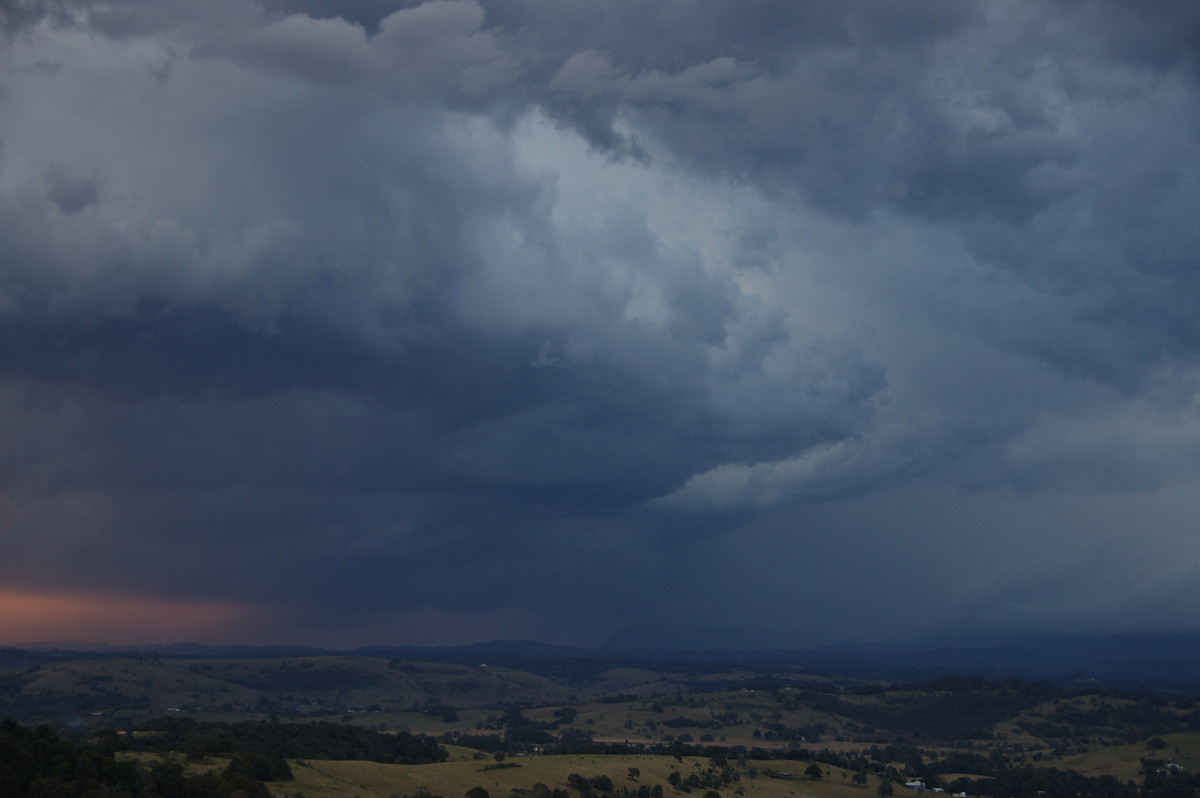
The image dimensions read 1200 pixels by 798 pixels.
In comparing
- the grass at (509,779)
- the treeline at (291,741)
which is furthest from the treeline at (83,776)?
the treeline at (291,741)

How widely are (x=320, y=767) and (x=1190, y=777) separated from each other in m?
162

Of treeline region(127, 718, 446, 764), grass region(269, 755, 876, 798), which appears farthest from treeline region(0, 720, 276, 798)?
treeline region(127, 718, 446, 764)

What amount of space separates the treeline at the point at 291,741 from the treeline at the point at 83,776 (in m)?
26.2

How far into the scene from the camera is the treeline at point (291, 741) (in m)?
110

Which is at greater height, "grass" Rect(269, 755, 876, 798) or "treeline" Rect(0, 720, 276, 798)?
"treeline" Rect(0, 720, 276, 798)

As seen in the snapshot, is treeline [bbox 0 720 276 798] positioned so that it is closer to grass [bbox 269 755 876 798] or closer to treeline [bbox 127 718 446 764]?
grass [bbox 269 755 876 798]

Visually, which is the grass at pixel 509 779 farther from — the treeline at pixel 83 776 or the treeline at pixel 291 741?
the treeline at pixel 291 741

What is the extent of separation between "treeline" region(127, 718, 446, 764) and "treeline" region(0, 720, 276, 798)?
86.0 ft

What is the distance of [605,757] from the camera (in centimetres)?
14562

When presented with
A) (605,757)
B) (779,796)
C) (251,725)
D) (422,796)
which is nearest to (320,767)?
(422,796)

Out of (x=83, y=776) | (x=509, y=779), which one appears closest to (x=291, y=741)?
(x=509, y=779)

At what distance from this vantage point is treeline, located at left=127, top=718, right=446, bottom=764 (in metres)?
110

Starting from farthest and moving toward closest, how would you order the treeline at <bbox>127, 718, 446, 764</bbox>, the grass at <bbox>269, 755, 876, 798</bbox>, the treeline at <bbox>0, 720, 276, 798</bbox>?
the treeline at <bbox>127, 718, 446, 764</bbox>
the grass at <bbox>269, 755, 876, 798</bbox>
the treeline at <bbox>0, 720, 276, 798</bbox>

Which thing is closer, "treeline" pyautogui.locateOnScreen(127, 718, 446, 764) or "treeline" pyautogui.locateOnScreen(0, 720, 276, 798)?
"treeline" pyautogui.locateOnScreen(0, 720, 276, 798)
